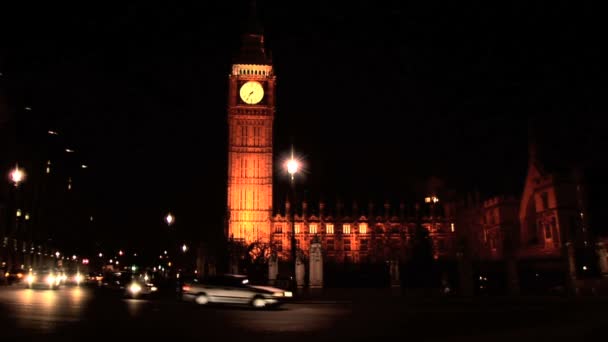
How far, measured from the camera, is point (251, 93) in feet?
324

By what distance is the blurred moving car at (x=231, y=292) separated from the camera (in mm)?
22891

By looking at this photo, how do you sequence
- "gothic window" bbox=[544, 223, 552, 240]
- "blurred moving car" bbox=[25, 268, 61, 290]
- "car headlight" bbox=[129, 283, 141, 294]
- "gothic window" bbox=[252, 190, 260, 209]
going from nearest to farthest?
"car headlight" bbox=[129, 283, 141, 294]
"blurred moving car" bbox=[25, 268, 61, 290]
"gothic window" bbox=[544, 223, 552, 240]
"gothic window" bbox=[252, 190, 260, 209]

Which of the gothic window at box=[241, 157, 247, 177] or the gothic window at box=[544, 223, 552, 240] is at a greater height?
the gothic window at box=[241, 157, 247, 177]

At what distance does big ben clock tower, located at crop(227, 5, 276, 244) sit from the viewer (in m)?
97.4

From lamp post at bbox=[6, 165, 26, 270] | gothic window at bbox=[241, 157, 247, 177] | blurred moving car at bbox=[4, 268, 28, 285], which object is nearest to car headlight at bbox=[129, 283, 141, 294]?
blurred moving car at bbox=[4, 268, 28, 285]

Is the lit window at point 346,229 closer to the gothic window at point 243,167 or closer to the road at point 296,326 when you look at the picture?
the gothic window at point 243,167

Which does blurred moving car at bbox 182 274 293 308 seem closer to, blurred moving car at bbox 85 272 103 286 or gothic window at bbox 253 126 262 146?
blurred moving car at bbox 85 272 103 286

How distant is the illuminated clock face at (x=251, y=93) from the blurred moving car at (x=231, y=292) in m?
75.9

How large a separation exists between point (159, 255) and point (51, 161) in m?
41.4

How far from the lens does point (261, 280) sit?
37.7 metres

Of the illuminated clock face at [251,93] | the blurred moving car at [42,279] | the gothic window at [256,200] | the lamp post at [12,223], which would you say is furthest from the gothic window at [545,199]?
the lamp post at [12,223]

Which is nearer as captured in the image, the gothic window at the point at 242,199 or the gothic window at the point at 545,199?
the gothic window at the point at 545,199

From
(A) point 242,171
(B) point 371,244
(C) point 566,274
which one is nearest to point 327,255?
(B) point 371,244

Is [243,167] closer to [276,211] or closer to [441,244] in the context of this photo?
[276,211]
